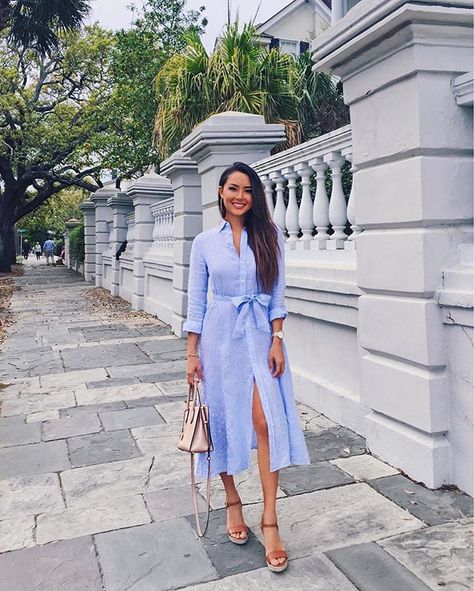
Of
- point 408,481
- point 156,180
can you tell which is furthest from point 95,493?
point 156,180

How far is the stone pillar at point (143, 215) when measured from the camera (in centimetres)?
1061

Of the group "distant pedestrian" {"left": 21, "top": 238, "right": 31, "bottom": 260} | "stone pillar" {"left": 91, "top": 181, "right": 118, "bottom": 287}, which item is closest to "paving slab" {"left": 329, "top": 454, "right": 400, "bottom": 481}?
"stone pillar" {"left": 91, "top": 181, "right": 118, "bottom": 287}

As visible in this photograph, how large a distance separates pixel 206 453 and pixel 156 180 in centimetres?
882

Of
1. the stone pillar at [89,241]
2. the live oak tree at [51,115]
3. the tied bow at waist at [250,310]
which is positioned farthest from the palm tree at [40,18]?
the tied bow at waist at [250,310]

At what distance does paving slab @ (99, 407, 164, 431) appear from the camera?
428cm

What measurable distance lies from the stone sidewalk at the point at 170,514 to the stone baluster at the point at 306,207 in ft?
4.82

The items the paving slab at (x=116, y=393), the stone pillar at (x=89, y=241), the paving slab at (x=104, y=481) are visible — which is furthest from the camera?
the stone pillar at (x=89, y=241)

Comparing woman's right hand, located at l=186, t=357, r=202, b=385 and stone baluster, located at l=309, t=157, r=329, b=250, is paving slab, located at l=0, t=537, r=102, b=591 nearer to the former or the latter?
woman's right hand, located at l=186, t=357, r=202, b=385

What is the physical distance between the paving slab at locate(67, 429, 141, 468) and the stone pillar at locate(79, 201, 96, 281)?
1600 centimetres

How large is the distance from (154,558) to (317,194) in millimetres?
3030

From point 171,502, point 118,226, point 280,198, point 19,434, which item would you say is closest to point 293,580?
point 171,502

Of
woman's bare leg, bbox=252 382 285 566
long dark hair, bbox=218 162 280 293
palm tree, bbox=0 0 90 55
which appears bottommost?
woman's bare leg, bbox=252 382 285 566

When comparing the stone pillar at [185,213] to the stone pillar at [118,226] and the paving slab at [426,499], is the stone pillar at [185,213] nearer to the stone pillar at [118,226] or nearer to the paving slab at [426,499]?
the paving slab at [426,499]

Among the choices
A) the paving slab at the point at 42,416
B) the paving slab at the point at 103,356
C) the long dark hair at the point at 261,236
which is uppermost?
the long dark hair at the point at 261,236
